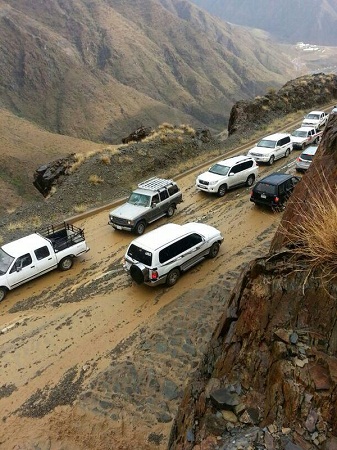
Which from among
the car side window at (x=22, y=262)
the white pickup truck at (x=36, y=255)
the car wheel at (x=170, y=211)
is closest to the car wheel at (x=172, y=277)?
the white pickup truck at (x=36, y=255)

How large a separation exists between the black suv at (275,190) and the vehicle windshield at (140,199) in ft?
16.3

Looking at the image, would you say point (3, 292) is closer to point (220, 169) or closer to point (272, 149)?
point (220, 169)

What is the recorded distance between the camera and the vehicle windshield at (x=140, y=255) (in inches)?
500

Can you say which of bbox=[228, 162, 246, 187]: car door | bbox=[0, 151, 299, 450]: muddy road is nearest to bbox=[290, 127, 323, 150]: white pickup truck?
bbox=[228, 162, 246, 187]: car door

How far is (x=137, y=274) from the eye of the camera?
12.6 metres

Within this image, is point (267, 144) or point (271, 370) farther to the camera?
point (267, 144)

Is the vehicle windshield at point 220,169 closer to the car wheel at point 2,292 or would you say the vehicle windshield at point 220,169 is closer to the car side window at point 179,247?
the car side window at point 179,247

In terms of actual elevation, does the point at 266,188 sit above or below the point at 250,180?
above

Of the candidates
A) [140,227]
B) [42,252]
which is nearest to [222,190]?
[140,227]

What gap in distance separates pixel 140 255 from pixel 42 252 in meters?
3.87

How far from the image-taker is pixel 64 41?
123875 mm

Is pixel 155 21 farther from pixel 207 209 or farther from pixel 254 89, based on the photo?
pixel 207 209

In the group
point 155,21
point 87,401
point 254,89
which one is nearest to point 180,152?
point 87,401

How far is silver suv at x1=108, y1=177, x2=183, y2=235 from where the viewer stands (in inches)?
677
